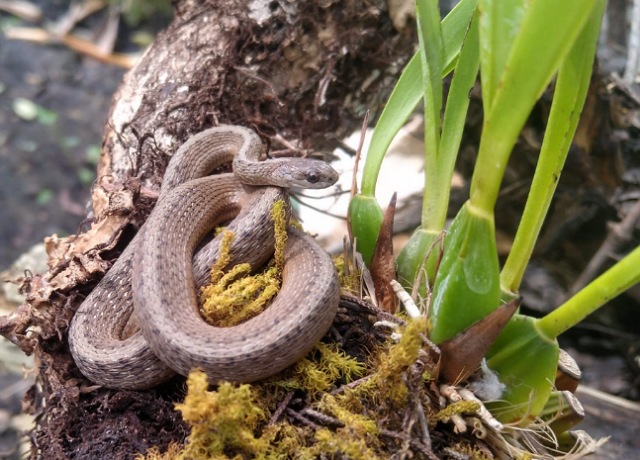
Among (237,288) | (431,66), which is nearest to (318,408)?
(237,288)

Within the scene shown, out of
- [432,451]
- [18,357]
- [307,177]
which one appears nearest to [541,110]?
[307,177]

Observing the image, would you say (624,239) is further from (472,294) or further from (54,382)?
(54,382)

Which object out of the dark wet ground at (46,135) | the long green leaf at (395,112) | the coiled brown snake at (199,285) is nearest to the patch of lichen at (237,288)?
the coiled brown snake at (199,285)

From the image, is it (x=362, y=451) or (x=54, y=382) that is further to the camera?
(x=54, y=382)

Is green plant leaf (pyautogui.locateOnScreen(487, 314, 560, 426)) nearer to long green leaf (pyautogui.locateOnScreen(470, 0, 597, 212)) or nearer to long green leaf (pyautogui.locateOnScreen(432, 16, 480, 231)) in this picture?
long green leaf (pyautogui.locateOnScreen(432, 16, 480, 231))

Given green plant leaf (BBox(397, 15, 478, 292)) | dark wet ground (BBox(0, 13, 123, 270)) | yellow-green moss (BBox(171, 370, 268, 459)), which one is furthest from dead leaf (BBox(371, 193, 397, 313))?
dark wet ground (BBox(0, 13, 123, 270))

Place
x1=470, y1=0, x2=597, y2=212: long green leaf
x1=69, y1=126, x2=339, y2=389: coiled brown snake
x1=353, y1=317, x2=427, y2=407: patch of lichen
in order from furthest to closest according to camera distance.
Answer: x1=69, y1=126, x2=339, y2=389: coiled brown snake, x1=353, y1=317, x2=427, y2=407: patch of lichen, x1=470, y1=0, x2=597, y2=212: long green leaf

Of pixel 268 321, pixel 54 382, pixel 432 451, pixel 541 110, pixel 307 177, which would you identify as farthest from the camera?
pixel 541 110

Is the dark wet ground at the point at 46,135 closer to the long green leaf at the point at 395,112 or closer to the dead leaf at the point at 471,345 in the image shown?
the long green leaf at the point at 395,112
